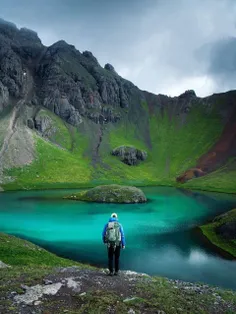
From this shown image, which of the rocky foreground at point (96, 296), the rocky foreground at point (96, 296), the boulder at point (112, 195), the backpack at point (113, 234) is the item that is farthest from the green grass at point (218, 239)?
the boulder at point (112, 195)

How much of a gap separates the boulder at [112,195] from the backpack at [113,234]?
94187 millimetres

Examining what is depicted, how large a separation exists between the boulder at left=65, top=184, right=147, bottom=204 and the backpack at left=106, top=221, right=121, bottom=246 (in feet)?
309

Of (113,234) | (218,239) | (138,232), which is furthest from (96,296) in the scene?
(138,232)

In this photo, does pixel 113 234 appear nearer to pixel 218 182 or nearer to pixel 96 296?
pixel 96 296

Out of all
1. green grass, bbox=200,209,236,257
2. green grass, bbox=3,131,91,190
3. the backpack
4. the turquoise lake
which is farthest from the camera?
green grass, bbox=3,131,91,190

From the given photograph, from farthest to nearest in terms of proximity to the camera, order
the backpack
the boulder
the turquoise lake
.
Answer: the boulder → the turquoise lake → the backpack

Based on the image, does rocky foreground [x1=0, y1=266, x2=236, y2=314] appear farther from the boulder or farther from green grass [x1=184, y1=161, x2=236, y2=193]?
green grass [x1=184, y1=161, x2=236, y2=193]

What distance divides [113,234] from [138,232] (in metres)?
45.6

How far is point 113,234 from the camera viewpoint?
23.7 metres

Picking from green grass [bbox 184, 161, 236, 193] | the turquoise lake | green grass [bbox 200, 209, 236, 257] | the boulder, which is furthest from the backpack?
green grass [bbox 184, 161, 236, 193]

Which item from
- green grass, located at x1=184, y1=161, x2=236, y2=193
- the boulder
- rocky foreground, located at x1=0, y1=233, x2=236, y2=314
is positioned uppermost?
green grass, located at x1=184, y1=161, x2=236, y2=193

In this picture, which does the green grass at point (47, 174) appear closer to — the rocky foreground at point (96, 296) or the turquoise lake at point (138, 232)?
the turquoise lake at point (138, 232)

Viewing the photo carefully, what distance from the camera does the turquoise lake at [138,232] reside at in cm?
4594

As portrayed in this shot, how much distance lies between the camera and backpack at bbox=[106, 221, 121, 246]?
23688 millimetres
